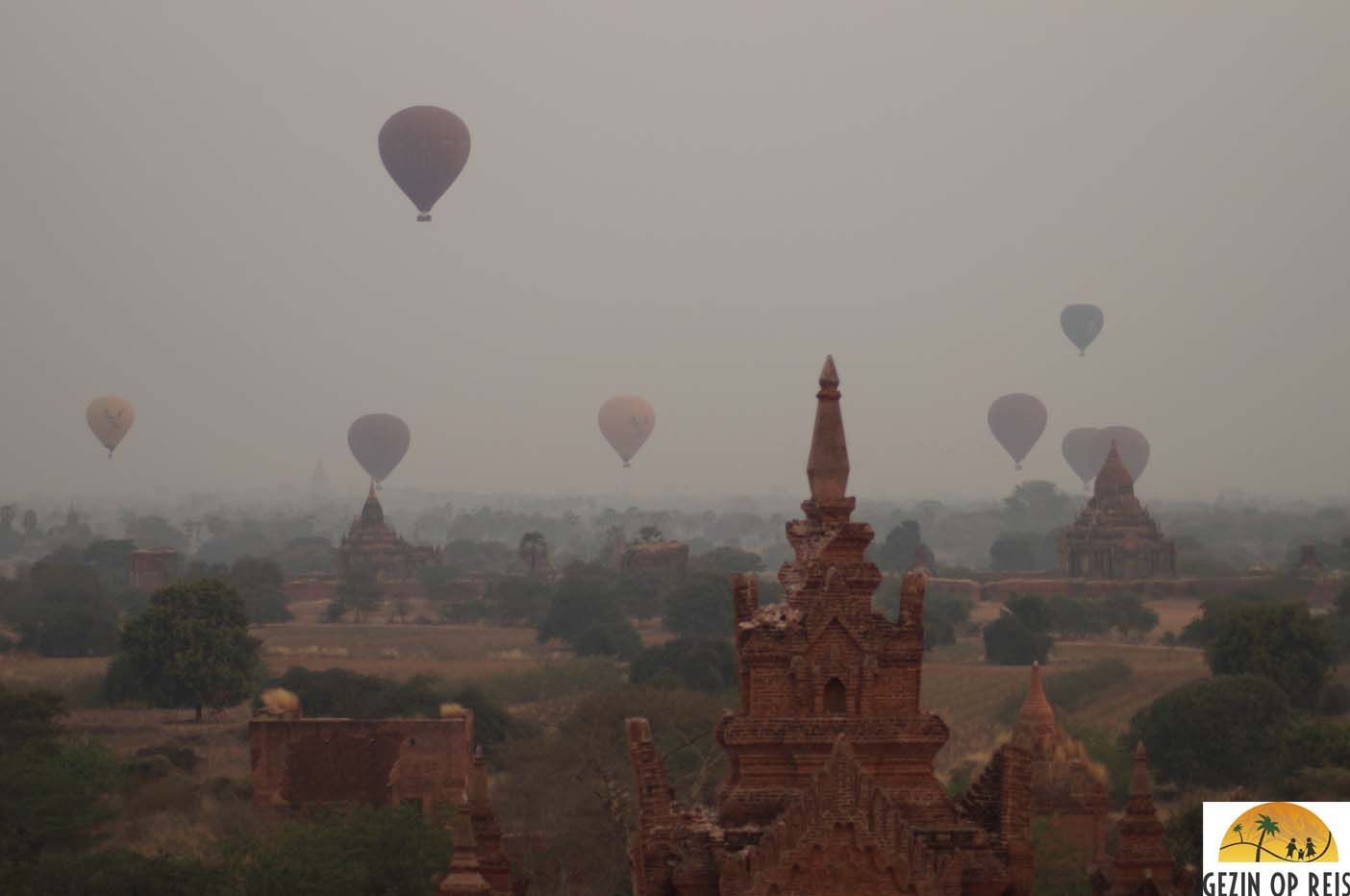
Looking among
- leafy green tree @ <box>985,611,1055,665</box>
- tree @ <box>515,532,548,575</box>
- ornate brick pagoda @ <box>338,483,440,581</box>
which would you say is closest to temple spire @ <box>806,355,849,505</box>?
leafy green tree @ <box>985,611,1055,665</box>

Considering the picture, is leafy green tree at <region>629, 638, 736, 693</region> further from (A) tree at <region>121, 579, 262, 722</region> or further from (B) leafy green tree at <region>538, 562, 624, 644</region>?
(B) leafy green tree at <region>538, 562, 624, 644</region>

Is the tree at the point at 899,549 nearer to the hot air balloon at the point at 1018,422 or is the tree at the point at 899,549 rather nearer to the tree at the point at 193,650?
the hot air balloon at the point at 1018,422

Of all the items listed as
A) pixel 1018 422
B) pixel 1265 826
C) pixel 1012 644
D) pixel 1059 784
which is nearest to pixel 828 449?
pixel 1265 826

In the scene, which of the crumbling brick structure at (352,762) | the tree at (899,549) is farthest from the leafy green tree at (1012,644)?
the tree at (899,549)

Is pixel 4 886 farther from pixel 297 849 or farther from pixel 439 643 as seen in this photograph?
pixel 439 643

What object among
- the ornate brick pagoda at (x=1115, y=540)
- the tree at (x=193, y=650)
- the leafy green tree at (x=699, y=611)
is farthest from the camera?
the ornate brick pagoda at (x=1115, y=540)
